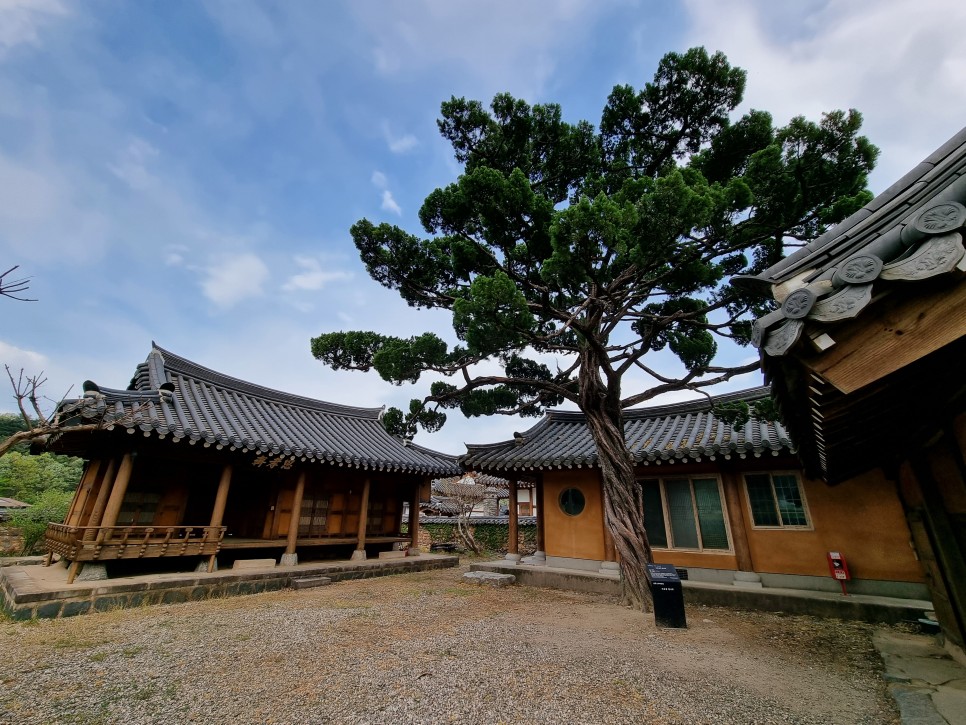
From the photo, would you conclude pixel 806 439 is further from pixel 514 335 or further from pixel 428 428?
pixel 428 428

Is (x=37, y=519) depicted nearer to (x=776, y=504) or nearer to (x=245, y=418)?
(x=245, y=418)

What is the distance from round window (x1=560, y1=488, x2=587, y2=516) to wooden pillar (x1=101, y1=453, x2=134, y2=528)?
977 centimetres

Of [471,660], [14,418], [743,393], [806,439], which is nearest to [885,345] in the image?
[806,439]

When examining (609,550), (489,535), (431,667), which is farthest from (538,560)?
(489,535)

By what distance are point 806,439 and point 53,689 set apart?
7575 mm

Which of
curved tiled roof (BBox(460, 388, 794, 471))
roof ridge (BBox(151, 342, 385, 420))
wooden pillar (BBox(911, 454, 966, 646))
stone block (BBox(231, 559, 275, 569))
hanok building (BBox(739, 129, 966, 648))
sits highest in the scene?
roof ridge (BBox(151, 342, 385, 420))

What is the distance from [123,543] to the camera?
295 inches

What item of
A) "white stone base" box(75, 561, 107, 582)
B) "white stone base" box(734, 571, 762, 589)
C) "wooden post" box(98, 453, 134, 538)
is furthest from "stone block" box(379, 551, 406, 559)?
"white stone base" box(734, 571, 762, 589)

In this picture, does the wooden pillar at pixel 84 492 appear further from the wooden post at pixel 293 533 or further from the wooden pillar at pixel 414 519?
the wooden pillar at pixel 414 519

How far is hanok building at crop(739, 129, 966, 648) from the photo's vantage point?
4.40 ft

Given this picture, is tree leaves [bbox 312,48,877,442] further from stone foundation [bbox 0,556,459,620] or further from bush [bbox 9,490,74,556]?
bush [bbox 9,490,74,556]

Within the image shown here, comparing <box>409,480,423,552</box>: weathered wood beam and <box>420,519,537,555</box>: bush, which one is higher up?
<box>409,480,423,552</box>: weathered wood beam

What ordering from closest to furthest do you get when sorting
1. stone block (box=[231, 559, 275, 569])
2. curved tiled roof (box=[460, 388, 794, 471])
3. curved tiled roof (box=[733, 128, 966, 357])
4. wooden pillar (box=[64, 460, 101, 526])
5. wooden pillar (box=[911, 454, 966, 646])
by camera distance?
curved tiled roof (box=[733, 128, 966, 357])
wooden pillar (box=[911, 454, 966, 646])
curved tiled roof (box=[460, 388, 794, 471])
stone block (box=[231, 559, 275, 569])
wooden pillar (box=[64, 460, 101, 526])

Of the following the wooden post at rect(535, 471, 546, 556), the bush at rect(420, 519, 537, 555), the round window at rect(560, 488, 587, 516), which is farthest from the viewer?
the bush at rect(420, 519, 537, 555)
